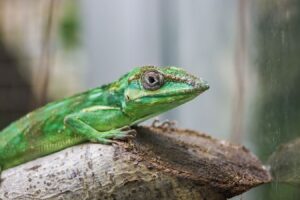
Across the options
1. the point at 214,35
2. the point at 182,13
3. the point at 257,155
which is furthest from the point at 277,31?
the point at 182,13

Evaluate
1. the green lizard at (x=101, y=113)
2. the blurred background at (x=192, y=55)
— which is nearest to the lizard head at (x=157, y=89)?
the green lizard at (x=101, y=113)

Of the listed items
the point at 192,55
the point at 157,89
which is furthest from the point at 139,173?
the point at 192,55

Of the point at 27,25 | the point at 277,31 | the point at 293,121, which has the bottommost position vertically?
the point at 27,25

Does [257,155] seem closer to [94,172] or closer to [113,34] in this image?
[94,172]

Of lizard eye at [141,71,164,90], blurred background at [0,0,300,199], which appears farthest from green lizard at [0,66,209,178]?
blurred background at [0,0,300,199]

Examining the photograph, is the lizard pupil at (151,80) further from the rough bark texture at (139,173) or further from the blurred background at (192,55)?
the blurred background at (192,55)

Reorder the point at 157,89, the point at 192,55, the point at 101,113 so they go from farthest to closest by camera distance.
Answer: the point at 192,55
the point at 101,113
the point at 157,89

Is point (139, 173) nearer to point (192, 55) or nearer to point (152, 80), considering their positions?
point (152, 80)

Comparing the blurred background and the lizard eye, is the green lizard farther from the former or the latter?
the blurred background
